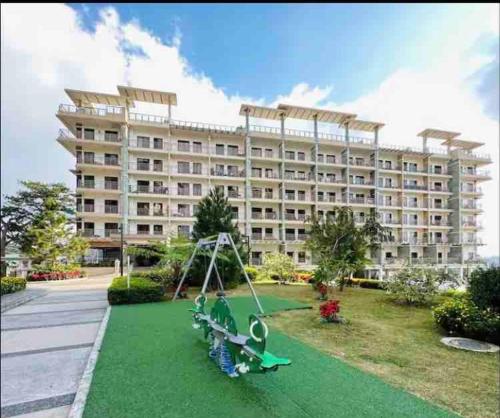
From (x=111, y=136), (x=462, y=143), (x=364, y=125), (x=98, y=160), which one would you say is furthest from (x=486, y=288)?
(x=462, y=143)

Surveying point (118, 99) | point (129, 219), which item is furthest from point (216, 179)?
point (118, 99)

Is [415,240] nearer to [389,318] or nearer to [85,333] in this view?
[389,318]

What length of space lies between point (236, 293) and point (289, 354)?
892cm

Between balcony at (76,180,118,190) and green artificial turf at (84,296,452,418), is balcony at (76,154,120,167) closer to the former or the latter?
balcony at (76,180,118,190)

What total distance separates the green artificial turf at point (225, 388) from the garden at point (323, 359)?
2 centimetres

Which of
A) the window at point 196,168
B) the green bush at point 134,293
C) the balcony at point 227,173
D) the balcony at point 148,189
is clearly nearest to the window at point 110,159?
the balcony at point 148,189

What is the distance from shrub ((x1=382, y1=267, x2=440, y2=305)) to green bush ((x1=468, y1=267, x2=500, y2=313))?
3686 millimetres

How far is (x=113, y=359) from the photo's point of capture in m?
5.30

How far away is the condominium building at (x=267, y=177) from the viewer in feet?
92.7

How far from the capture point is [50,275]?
66.7 feet

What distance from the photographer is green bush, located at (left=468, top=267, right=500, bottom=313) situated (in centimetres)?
698

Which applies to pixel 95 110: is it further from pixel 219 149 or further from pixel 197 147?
pixel 219 149

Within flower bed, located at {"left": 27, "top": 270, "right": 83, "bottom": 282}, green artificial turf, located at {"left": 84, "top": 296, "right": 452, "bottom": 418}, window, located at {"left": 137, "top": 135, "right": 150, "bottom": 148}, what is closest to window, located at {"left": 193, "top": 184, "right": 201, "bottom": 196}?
window, located at {"left": 137, "top": 135, "right": 150, "bottom": 148}

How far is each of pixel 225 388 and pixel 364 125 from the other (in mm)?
37151
